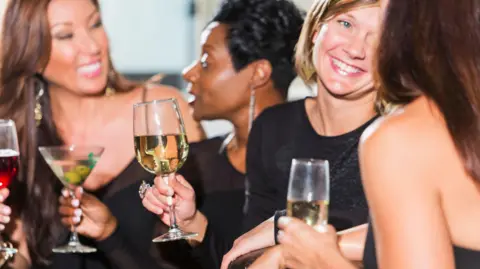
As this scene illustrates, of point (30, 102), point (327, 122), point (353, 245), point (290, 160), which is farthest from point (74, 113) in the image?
point (353, 245)

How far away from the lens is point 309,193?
1.71m

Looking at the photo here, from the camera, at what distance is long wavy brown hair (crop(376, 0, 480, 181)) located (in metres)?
1.39

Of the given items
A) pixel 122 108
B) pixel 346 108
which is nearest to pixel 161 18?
pixel 122 108

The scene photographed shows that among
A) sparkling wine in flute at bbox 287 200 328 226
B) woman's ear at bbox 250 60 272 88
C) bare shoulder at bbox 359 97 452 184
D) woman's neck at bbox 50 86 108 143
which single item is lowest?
woman's neck at bbox 50 86 108 143

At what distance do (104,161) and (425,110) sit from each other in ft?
6.49

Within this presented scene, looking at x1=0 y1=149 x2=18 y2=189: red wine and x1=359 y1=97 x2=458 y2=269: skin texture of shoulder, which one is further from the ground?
x1=359 y1=97 x2=458 y2=269: skin texture of shoulder

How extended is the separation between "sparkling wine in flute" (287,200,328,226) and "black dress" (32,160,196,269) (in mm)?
923

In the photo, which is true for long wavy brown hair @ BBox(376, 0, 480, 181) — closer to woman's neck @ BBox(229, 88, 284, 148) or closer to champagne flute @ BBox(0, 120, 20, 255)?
champagne flute @ BBox(0, 120, 20, 255)

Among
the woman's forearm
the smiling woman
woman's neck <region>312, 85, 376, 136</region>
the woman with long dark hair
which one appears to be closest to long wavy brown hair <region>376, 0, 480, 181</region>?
the woman with long dark hair

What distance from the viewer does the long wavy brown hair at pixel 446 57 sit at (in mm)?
1387

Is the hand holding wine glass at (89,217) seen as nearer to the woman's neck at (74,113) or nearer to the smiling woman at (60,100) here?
the smiling woman at (60,100)

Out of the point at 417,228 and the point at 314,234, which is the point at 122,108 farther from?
the point at 417,228

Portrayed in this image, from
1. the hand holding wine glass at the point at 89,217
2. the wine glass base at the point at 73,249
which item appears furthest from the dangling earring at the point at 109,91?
the wine glass base at the point at 73,249

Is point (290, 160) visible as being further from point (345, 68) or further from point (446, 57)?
point (446, 57)
